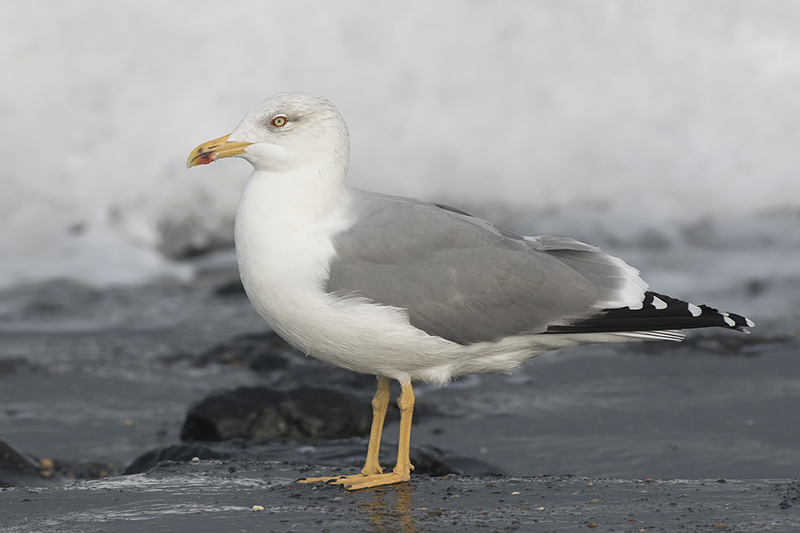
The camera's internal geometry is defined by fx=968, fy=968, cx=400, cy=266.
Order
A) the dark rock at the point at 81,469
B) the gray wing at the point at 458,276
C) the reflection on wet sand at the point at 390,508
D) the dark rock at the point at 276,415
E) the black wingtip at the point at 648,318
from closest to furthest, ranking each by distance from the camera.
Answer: the reflection on wet sand at the point at 390,508, the gray wing at the point at 458,276, the black wingtip at the point at 648,318, the dark rock at the point at 81,469, the dark rock at the point at 276,415

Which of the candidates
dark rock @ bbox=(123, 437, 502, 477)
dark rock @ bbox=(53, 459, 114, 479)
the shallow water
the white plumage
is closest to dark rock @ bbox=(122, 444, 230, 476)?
dark rock @ bbox=(123, 437, 502, 477)

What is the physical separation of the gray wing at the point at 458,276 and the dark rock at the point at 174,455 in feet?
5.91

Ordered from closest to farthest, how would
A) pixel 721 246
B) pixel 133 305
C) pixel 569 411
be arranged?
pixel 569 411 → pixel 133 305 → pixel 721 246

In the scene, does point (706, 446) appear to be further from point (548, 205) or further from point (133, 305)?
point (548, 205)

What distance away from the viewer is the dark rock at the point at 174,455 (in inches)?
226

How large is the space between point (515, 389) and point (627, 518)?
401 centimetres

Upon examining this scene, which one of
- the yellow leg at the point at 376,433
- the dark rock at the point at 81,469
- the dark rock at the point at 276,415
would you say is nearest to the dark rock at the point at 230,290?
the dark rock at the point at 276,415

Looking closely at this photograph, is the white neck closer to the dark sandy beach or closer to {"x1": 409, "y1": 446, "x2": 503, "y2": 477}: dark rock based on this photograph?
the dark sandy beach

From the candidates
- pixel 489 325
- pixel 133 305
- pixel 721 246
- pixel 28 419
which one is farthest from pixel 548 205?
pixel 489 325

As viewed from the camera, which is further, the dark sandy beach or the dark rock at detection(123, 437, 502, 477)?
the dark rock at detection(123, 437, 502, 477)

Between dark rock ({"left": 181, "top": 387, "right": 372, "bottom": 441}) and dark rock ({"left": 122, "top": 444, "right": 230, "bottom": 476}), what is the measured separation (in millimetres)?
587

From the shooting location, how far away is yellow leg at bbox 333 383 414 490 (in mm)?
4707

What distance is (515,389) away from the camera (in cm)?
807

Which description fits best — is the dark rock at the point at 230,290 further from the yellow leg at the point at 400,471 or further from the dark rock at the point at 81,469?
the yellow leg at the point at 400,471
